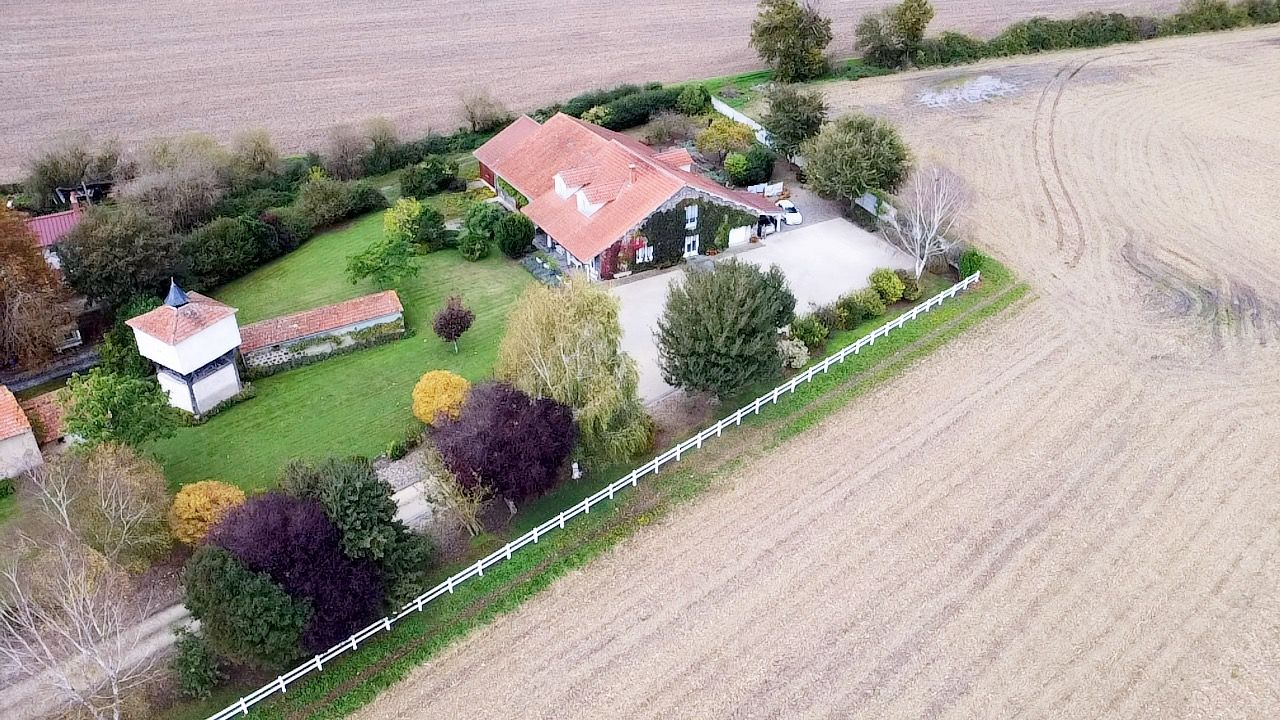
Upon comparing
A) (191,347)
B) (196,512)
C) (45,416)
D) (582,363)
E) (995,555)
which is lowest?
(995,555)

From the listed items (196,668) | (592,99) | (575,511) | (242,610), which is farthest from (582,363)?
(592,99)

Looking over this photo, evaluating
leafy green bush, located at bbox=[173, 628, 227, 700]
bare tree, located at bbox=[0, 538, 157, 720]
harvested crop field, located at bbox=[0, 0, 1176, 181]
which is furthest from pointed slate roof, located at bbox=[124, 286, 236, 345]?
harvested crop field, located at bbox=[0, 0, 1176, 181]

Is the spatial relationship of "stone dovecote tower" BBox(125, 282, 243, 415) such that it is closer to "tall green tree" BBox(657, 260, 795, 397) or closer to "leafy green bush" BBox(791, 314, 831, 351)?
"tall green tree" BBox(657, 260, 795, 397)

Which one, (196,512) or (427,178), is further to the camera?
(427,178)

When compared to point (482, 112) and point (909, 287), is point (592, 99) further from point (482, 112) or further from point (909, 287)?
point (909, 287)

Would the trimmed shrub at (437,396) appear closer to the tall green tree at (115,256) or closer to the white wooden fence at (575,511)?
the white wooden fence at (575,511)
